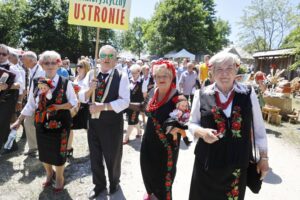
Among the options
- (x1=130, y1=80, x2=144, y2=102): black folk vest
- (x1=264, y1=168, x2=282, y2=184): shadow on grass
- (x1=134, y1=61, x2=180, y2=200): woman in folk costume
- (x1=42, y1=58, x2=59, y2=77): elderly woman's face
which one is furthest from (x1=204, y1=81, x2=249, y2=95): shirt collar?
(x1=130, y1=80, x2=144, y2=102): black folk vest

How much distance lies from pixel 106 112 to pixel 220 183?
1.88 meters

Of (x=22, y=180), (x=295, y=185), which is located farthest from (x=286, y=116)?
(x=22, y=180)

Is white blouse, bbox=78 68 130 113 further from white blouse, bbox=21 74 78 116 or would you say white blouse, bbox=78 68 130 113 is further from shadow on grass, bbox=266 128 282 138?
shadow on grass, bbox=266 128 282 138

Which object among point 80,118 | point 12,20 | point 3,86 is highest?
point 12,20

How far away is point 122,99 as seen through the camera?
3.80 metres

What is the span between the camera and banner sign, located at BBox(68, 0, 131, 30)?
3.46 meters

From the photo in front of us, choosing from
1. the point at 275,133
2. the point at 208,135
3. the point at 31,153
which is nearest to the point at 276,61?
the point at 275,133

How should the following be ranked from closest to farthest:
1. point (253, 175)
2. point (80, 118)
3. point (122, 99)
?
point (253, 175) < point (122, 99) < point (80, 118)

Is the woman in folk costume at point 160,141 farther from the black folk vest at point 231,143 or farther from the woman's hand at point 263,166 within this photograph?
the woman's hand at point 263,166

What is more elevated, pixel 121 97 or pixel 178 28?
pixel 178 28

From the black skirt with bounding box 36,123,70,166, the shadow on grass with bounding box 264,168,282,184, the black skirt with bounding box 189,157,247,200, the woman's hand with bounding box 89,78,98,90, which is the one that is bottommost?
the shadow on grass with bounding box 264,168,282,184

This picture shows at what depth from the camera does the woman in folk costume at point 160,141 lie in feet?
10.8

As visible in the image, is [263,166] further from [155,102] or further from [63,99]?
[63,99]

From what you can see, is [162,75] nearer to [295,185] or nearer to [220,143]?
[220,143]
